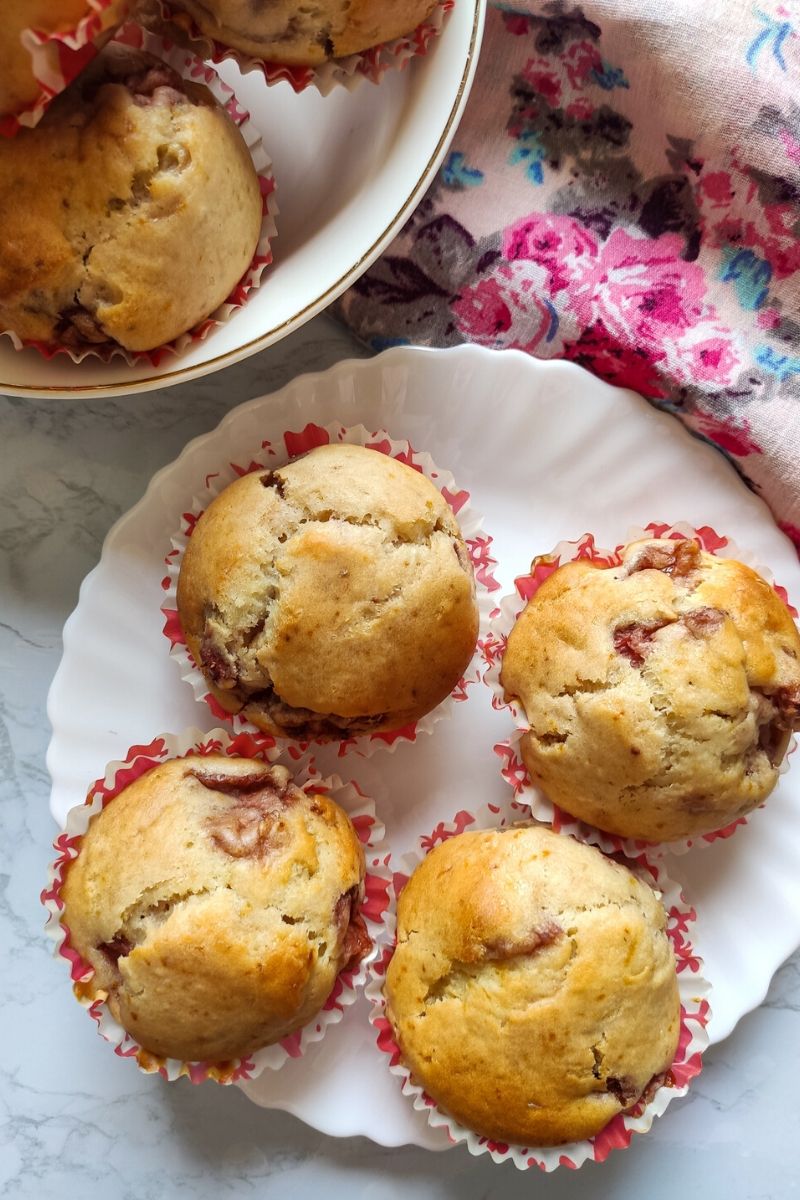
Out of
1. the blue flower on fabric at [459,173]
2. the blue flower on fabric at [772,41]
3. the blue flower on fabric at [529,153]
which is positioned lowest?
the blue flower on fabric at [459,173]

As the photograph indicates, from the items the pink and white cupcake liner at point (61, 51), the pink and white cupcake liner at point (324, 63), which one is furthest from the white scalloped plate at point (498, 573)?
the pink and white cupcake liner at point (61, 51)

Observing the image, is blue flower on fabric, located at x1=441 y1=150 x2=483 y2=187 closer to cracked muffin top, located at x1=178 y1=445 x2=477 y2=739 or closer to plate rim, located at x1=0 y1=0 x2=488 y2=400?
plate rim, located at x1=0 y1=0 x2=488 y2=400

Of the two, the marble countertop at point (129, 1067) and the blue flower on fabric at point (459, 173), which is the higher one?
the blue flower on fabric at point (459, 173)

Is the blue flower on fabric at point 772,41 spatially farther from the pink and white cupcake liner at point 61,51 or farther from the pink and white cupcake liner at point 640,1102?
the pink and white cupcake liner at point 640,1102

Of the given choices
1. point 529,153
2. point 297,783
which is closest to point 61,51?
point 529,153

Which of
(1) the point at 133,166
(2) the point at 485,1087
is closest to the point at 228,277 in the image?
(1) the point at 133,166
